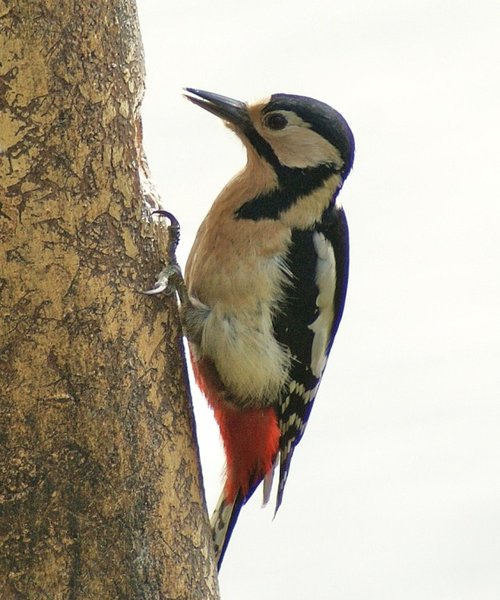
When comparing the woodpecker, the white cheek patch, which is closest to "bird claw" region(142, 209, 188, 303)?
the woodpecker

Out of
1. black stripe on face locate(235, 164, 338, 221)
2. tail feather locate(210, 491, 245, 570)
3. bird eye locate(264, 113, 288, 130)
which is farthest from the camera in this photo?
bird eye locate(264, 113, 288, 130)

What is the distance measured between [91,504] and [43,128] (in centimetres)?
86

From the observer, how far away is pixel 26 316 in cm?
221

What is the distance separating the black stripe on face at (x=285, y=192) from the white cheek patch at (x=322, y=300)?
0.47ft

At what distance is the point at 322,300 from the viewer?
Result: 3238 millimetres

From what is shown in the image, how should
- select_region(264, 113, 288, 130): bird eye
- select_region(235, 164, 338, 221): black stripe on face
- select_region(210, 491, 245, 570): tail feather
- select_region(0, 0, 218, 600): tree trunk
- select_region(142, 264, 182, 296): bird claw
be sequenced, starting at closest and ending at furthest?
select_region(0, 0, 218, 600): tree trunk, select_region(142, 264, 182, 296): bird claw, select_region(210, 491, 245, 570): tail feather, select_region(235, 164, 338, 221): black stripe on face, select_region(264, 113, 288, 130): bird eye

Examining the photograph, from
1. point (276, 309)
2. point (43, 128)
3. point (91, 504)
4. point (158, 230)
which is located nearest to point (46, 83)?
point (43, 128)

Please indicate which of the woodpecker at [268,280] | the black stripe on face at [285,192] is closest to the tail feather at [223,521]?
the woodpecker at [268,280]

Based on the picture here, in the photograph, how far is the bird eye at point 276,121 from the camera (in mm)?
3225

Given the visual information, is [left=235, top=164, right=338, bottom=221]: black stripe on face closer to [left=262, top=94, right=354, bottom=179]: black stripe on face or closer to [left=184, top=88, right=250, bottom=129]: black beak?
[left=262, top=94, right=354, bottom=179]: black stripe on face

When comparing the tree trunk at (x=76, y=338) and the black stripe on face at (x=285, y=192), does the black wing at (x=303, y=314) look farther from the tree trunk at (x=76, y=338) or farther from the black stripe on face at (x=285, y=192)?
the tree trunk at (x=76, y=338)

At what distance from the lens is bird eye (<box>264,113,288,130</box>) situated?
3.22 meters

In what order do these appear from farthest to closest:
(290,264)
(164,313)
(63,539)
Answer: (290,264)
(164,313)
(63,539)

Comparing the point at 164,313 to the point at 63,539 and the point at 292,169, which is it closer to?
the point at 63,539
